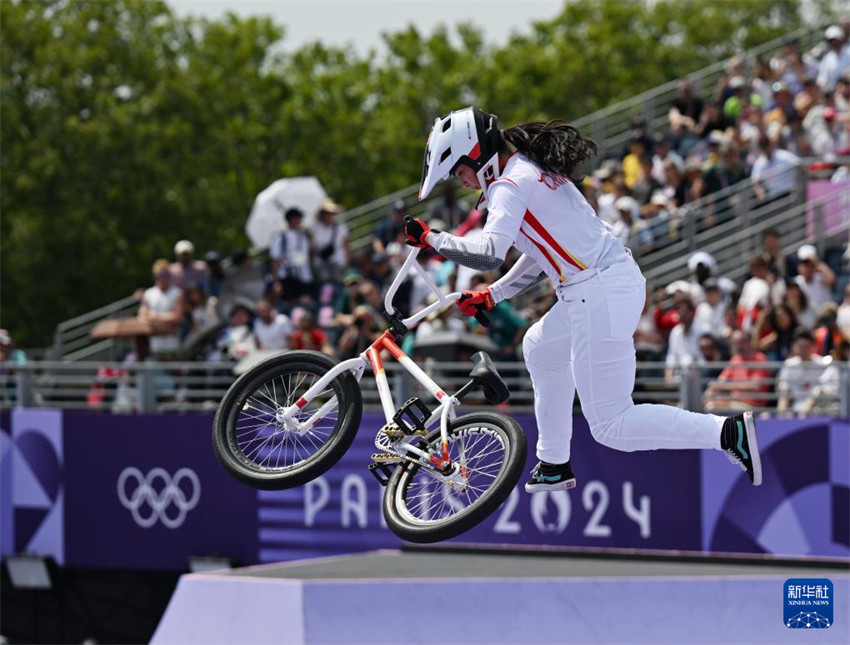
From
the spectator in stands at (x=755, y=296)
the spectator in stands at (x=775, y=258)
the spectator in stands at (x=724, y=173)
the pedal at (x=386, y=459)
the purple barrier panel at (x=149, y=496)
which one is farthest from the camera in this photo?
the spectator in stands at (x=724, y=173)

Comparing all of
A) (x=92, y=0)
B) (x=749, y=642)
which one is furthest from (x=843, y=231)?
(x=92, y=0)

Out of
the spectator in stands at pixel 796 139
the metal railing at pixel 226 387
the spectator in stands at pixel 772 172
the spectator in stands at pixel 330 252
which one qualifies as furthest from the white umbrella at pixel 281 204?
the spectator in stands at pixel 796 139

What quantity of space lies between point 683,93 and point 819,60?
6.70 ft

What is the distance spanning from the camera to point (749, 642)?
615 inches

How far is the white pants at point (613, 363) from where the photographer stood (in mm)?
8594

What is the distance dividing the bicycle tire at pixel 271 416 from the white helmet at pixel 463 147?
1150 mm

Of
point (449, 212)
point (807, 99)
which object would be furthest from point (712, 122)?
point (449, 212)

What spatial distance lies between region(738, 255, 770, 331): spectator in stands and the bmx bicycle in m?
8.60

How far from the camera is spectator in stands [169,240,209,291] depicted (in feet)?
72.1

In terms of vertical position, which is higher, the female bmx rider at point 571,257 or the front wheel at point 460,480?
the female bmx rider at point 571,257

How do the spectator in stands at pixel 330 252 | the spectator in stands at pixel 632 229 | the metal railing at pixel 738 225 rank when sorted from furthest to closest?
the spectator in stands at pixel 330 252, the spectator in stands at pixel 632 229, the metal railing at pixel 738 225

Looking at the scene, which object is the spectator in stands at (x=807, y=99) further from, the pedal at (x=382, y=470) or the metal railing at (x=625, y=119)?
the pedal at (x=382, y=470)

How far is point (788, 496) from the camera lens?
55.3ft

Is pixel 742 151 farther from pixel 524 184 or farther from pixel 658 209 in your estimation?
pixel 524 184
